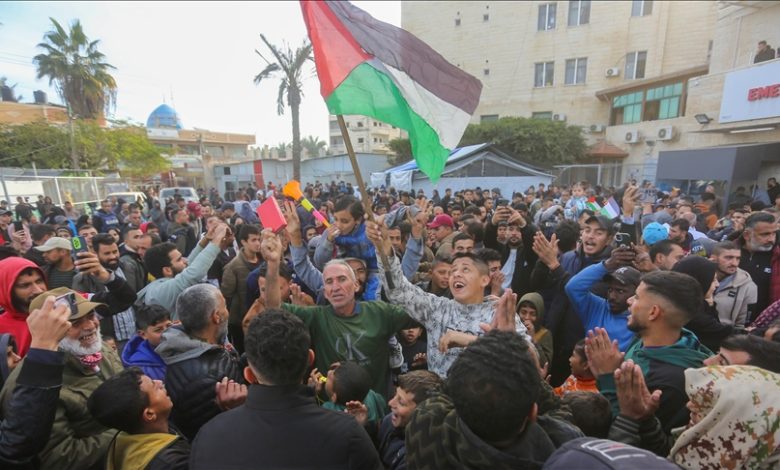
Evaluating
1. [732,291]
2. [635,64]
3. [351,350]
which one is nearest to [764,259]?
[732,291]

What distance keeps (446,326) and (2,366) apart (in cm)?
241

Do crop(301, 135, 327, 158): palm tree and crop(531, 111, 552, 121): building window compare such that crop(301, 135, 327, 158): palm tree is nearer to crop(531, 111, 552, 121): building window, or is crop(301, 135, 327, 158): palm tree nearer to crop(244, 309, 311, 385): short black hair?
crop(531, 111, 552, 121): building window

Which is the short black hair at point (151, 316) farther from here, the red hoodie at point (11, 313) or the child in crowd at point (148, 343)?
the red hoodie at point (11, 313)

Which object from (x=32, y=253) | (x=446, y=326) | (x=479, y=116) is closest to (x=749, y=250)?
(x=446, y=326)

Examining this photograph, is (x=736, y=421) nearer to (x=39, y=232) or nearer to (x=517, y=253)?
(x=517, y=253)

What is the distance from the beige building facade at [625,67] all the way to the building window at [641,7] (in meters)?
0.06

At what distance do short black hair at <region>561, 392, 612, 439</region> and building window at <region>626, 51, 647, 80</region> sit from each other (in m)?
32.8

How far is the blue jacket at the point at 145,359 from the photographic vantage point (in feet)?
7.34

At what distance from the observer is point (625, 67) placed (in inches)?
1105

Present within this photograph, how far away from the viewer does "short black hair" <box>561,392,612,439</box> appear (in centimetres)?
175

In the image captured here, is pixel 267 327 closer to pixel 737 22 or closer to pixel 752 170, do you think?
pixel 752 170

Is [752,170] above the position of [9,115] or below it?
below

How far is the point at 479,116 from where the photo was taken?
33938 millimetres

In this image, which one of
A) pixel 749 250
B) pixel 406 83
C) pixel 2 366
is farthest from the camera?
pixel 749 250
